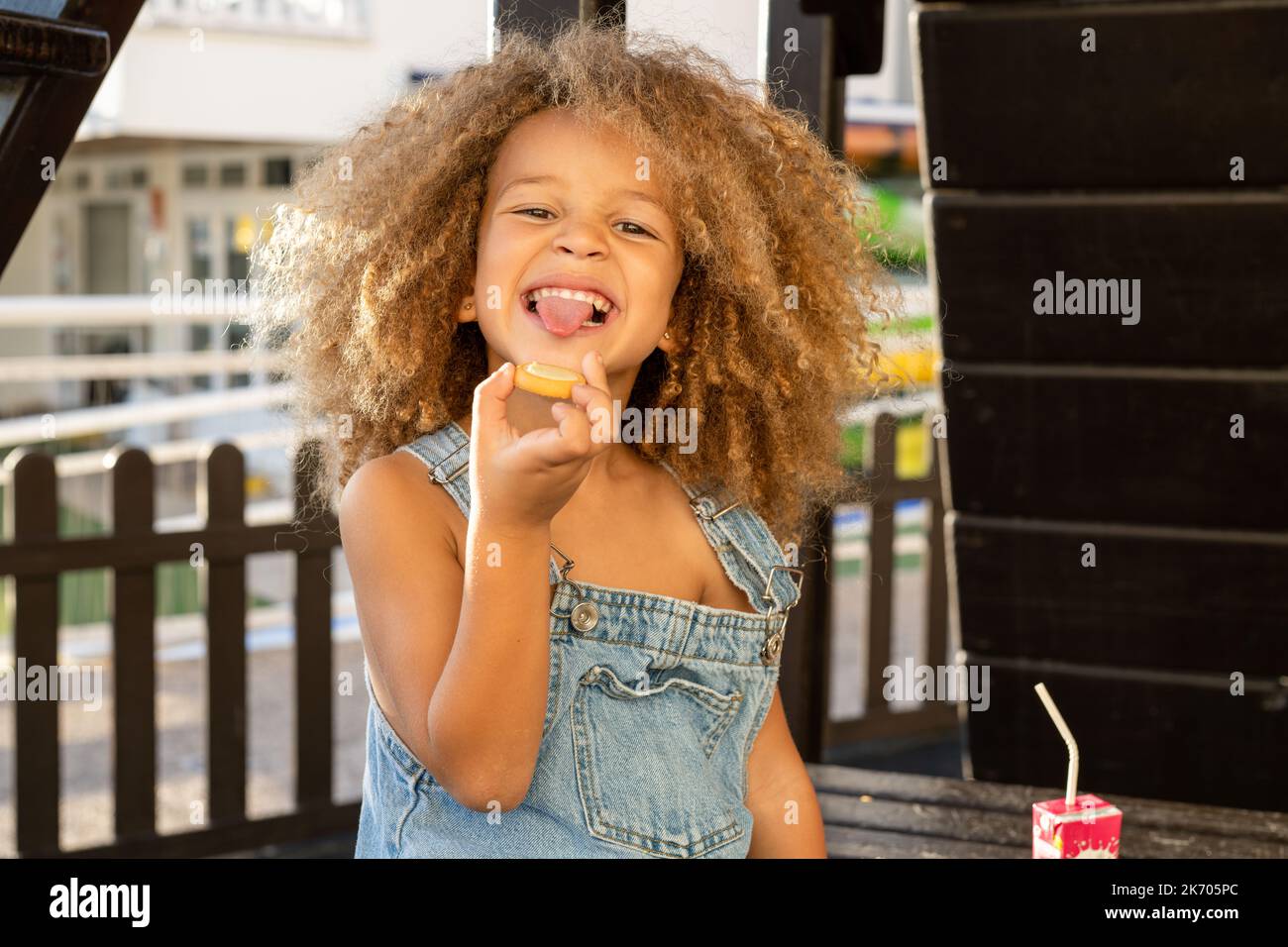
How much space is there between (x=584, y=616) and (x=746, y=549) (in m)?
0.24

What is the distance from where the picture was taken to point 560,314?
4.59 ft

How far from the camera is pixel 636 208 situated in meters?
1.48

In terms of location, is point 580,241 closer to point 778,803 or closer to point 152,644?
point 778,803

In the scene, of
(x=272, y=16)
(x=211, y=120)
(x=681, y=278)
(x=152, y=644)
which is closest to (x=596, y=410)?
(x=681, y=278)

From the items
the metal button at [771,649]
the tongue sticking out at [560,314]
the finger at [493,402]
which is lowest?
the metal button at [771,649]

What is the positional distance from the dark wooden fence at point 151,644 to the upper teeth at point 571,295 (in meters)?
2.07

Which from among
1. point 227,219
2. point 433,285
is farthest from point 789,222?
point 227,219

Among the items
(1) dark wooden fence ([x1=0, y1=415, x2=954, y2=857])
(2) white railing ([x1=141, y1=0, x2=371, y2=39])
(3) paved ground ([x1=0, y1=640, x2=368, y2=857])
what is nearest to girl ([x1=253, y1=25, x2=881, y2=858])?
(1) dark wooden fence ([x1=0, y1=415, x2=954, y2=857])

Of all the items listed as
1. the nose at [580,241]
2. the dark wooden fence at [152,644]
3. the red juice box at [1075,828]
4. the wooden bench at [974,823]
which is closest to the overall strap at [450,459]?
the nose at [580,241]

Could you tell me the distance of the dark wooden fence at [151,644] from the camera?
11.5 feet

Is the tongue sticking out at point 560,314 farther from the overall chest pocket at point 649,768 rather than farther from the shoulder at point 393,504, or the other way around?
the overall chest pocket at point 649,768

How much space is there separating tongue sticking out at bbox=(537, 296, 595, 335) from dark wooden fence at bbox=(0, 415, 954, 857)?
78.7 inches
